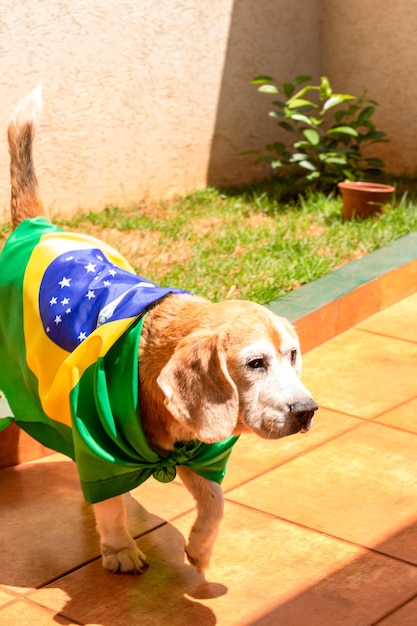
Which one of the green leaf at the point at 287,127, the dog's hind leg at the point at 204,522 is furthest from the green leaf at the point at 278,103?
the dog's hind leg at the point at 204,522

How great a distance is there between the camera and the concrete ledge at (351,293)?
579 cm

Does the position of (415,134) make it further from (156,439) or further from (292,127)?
(156,439)

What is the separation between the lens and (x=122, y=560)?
3.61m

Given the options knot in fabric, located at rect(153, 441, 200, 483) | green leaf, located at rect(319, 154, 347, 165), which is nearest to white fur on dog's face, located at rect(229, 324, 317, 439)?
knot in fabric, located at rect(153, 441, 200, 483)

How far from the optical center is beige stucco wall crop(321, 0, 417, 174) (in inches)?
344

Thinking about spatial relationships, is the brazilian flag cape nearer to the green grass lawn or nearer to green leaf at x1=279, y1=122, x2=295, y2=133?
the green grass lawn

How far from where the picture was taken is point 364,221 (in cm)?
730

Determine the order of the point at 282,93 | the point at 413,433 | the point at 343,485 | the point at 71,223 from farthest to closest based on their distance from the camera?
the point at 282,93
the point at 71,223
the point at 413,433
the point at 343,485

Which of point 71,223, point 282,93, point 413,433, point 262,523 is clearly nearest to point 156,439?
point 262,523

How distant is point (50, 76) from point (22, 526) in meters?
4.00

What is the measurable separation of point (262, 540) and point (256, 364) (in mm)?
970

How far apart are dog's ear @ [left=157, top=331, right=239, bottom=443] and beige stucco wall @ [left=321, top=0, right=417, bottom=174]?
Result: 6.21 meters

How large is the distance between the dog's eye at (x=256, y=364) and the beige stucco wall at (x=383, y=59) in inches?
242

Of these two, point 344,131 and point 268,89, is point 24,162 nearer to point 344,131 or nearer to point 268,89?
point 268,89
